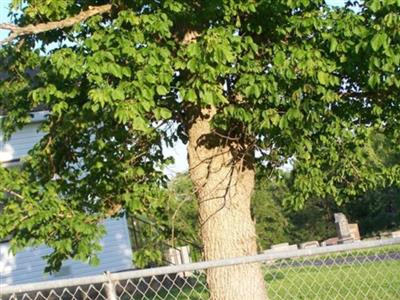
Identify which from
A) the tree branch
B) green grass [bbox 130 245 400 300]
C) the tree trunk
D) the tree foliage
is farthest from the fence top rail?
green grass [bbox 130 245 400 300]

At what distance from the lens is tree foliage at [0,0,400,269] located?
5883 millimetres

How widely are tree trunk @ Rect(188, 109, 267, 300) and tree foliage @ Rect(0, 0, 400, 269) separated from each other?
0.14 metres

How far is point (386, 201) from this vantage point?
41969 millimetres

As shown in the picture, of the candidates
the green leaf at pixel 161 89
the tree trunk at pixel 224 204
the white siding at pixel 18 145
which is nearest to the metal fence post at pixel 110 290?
the green leaf at pixel 161 89

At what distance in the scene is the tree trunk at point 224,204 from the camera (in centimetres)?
677

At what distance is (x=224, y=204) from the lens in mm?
6988

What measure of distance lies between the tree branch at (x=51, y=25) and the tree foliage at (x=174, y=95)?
0.30 feet

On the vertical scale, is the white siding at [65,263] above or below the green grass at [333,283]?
above

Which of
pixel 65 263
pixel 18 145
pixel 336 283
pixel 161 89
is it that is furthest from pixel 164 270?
pixel 18 145

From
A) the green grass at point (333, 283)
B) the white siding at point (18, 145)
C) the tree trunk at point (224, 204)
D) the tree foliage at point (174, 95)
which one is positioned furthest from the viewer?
the white siding at point (18, 145)

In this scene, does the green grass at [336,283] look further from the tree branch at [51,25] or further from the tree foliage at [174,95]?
the tree branch at [51,25]

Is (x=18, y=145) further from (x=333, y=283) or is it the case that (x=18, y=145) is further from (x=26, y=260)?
(x=333, y=283)

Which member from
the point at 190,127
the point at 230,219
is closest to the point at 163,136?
the point at 190,127

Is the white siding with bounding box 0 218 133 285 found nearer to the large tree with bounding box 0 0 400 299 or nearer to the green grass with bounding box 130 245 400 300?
the green grass with bounding box 130 245 400 300
